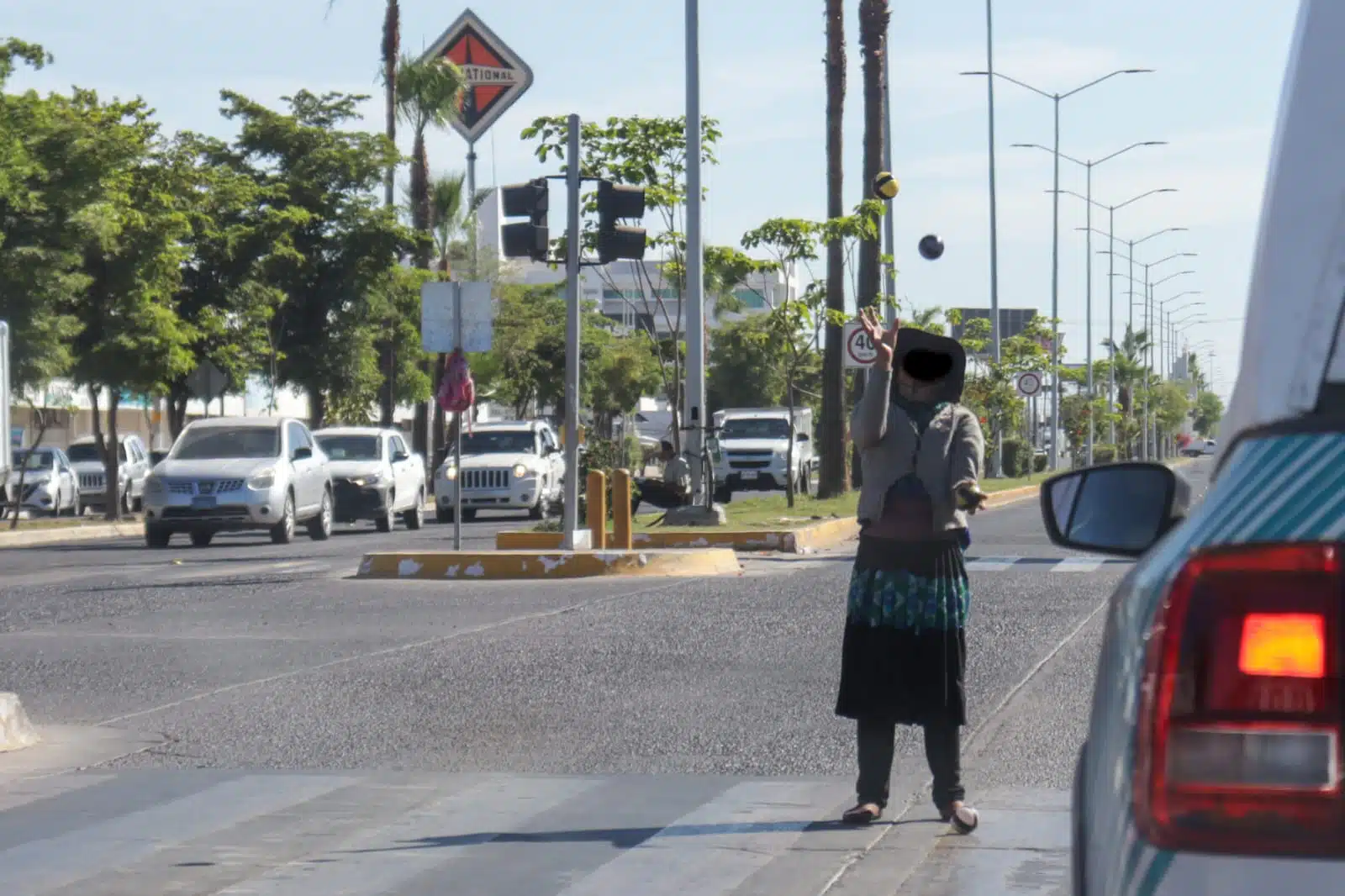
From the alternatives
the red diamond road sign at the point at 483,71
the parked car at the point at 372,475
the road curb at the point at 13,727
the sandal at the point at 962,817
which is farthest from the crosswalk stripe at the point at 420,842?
the red diamond road sign at the point at 483,71

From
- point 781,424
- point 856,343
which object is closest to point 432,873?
point 856,343

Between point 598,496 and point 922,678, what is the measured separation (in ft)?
47.1

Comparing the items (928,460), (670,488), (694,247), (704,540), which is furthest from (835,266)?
(928,460)

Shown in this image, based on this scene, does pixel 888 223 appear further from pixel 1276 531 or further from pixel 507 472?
pixel 1276 531

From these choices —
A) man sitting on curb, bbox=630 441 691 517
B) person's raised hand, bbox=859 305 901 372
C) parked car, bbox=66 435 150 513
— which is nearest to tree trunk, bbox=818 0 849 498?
man sitting on curb, bbox=630 441 691 517

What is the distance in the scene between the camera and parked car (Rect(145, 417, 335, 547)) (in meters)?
26.4

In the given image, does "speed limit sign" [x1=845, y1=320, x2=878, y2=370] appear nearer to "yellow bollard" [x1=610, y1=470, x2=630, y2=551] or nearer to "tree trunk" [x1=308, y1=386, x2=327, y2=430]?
"yellow bollard" [x1=610, y1=470, x2=630, y2=551]

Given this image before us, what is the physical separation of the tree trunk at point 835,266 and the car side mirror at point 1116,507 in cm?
3067

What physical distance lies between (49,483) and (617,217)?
24576 mm

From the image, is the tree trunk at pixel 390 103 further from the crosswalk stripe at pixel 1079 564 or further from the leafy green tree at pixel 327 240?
the crosswalk stripe at pixel 1079 564

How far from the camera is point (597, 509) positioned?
21.3 meters

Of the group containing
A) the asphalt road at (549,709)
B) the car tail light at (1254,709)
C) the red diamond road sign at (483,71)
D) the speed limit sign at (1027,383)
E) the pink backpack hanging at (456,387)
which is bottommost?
the asphalt road at (549,709)

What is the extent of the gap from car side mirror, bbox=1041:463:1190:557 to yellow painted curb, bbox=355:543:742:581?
1589cm

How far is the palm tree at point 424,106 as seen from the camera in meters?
51.2
